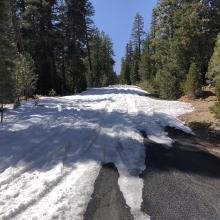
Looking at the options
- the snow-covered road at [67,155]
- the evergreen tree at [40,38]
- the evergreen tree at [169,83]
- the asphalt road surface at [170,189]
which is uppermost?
the evergreen tree at [40,38]

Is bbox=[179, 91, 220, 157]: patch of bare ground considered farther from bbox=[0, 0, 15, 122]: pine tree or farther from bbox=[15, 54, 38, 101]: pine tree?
bbox=[15, 54, 38, 101]: pine tree

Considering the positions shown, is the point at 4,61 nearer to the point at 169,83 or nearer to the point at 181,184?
the point at 181,184

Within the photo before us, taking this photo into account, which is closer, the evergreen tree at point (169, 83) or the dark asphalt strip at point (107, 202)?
the dark asphalt strip at point (107, 202)

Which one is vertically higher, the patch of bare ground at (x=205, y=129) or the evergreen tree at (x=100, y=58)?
the evergreen tree at (x=100, y=58)

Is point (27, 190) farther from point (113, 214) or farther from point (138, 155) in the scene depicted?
point (138, 155)

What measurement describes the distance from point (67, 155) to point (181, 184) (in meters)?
2.99

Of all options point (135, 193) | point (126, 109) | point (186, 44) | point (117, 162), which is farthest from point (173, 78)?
point (135, 193)

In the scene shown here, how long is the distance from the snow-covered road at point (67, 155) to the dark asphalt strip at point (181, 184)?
248 millimetres

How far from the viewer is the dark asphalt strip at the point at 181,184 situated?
677 cm

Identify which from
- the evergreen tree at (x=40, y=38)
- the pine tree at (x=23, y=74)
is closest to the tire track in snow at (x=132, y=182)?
the pine tree at (x=23, y=74)

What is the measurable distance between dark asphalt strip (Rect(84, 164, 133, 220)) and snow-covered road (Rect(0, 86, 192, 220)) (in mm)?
110

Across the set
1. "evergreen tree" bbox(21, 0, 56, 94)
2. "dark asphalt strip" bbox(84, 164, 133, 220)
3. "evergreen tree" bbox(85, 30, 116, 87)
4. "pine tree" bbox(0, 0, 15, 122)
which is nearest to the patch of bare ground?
"dark asphalt strip" bbox(84, 164, 133, 220)

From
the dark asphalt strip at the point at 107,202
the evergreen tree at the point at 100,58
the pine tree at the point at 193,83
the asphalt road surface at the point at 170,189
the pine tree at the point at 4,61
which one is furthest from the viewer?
the evergreen tree at the point at 100,58

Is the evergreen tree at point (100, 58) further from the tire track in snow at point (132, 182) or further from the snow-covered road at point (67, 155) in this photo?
the tire track in snow at point (132, 182)
